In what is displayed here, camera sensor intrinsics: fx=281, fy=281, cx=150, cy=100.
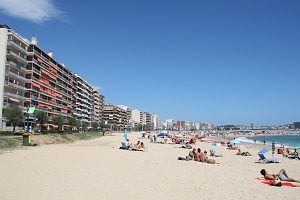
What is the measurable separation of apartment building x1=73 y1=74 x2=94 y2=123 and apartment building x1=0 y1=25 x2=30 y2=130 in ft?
144

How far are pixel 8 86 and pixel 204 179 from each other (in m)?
48.0

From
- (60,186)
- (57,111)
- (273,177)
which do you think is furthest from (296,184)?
(57,111)

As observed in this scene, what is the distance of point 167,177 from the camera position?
40.9 ft

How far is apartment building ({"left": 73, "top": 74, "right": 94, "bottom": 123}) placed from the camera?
104444 mm

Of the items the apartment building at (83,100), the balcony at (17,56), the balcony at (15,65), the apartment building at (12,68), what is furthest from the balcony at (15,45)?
the apartment building at (83,100)

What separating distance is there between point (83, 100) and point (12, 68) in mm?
60138

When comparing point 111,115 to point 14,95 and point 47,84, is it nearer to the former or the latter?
point 47,84

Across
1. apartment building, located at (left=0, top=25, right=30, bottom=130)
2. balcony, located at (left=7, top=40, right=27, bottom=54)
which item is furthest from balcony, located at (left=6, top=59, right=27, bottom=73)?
balcony, located at (left=7, top=40, right=27, bottom=54)

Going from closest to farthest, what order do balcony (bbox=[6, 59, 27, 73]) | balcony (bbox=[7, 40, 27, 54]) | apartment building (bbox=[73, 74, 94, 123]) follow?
balcony (bbox=[6, 59, 27, 73]) < balcony (bbox=[7, 40, 27, 54]) < apartment building (bbox=[73, 74, 94, 123])

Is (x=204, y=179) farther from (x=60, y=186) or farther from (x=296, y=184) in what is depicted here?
(x=60, y=186)

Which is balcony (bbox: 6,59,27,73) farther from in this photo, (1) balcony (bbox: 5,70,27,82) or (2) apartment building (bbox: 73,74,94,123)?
(2) apartment building (bbox: 73,74,94,123)

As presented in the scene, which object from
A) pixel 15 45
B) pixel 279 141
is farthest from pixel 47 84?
pixel 279 141

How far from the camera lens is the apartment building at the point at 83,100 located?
343 feet

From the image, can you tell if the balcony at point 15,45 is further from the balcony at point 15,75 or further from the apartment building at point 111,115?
the apartment building at point 111,115
